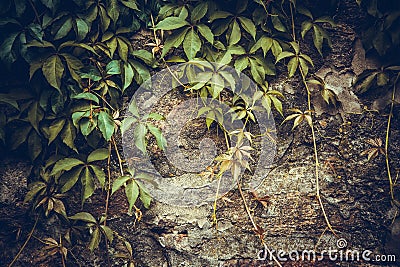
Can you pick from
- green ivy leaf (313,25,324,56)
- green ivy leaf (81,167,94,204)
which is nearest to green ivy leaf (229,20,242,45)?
green ivy leaf (313,25,324,56)

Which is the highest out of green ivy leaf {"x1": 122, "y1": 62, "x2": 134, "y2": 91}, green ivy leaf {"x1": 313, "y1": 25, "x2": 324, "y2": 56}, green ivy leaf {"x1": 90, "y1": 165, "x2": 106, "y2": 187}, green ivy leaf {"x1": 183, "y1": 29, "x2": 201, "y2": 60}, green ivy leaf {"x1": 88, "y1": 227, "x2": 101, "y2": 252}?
green ivy leaf {"x1": 313, "y1": 25, "x2": 324, "y2": 56}

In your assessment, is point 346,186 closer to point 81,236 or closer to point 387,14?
point 387,14

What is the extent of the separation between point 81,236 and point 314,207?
767mm

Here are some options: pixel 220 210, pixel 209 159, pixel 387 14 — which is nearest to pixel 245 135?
pixel 209 159

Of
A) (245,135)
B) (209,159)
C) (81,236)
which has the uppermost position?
(245,135)

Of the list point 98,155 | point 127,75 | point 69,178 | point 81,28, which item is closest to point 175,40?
point 127,75

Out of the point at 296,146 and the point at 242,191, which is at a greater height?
the point at 296,146

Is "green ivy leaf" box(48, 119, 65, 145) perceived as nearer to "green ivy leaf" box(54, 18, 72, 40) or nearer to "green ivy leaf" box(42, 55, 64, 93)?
"green ivy leaf" box(42, 55, 64, 93)

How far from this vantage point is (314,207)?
1.34 m

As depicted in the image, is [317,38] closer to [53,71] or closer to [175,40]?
[175,40]

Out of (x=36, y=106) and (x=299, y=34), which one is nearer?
(x=36, y=106)

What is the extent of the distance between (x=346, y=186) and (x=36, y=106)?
103 centimetres

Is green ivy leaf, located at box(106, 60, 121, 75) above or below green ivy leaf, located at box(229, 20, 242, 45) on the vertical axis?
below

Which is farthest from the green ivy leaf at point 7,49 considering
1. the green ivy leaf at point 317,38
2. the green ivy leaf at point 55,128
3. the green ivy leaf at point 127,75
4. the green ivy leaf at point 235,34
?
the green ivy leaf at point 317,38
